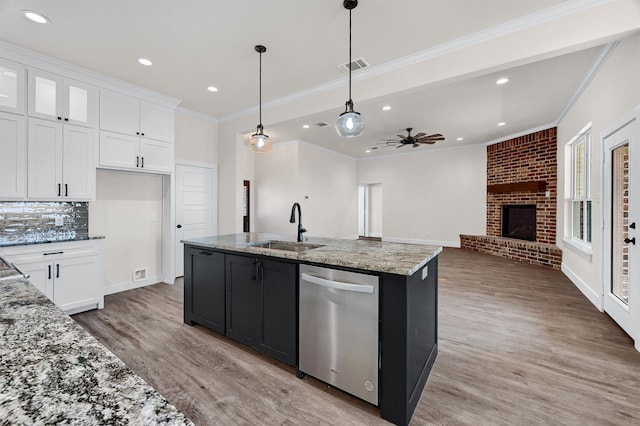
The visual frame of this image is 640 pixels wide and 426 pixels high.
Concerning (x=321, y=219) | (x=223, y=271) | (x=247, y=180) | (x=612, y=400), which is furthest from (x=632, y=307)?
(x=247, y=180)

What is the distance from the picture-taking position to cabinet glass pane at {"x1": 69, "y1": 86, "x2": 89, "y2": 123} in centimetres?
348

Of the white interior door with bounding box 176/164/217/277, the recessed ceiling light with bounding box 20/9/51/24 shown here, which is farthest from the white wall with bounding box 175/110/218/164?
the recessed ceiling light with bounding box 20/9/51/24

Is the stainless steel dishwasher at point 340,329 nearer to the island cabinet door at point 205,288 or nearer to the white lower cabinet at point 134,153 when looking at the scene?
the island cabinet door at point 205,288

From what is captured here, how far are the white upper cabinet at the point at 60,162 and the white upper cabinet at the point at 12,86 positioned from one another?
0.18 meters

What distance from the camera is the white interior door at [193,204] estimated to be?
15.9ft

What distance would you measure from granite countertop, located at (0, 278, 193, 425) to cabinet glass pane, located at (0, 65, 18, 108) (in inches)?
138

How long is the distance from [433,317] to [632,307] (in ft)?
6.45

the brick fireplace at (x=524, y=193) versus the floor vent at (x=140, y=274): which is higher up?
the brick fireplace at (x=524, y=193)

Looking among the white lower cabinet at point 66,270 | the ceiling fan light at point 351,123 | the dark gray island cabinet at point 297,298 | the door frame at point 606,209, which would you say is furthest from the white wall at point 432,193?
the white lower cabinet at point 66,270

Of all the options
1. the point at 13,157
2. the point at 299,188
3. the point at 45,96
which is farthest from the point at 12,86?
the point at 299,188

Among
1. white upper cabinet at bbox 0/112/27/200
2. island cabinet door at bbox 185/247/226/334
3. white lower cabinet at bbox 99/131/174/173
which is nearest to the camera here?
island cabinet door at bbox 185/247/226/334

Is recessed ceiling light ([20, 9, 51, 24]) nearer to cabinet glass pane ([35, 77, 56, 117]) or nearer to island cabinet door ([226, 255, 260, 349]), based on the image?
cabinet glass pane ([35, 77, 56, 117])

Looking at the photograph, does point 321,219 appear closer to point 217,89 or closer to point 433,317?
point 217,89

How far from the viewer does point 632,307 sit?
2.62 meters
